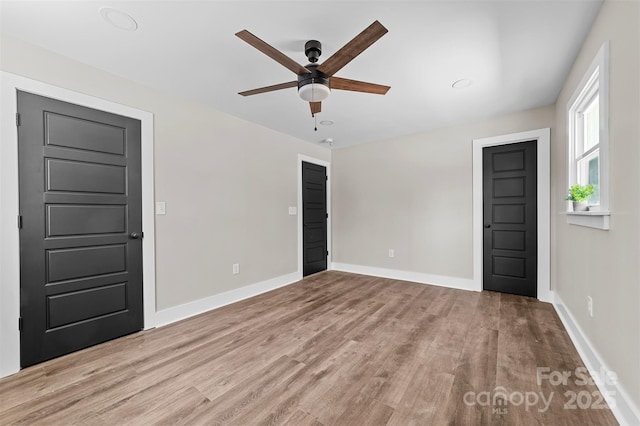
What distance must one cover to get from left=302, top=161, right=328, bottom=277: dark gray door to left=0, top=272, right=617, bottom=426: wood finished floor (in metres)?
1.79

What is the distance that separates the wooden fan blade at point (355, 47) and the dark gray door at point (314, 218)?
2977 mm

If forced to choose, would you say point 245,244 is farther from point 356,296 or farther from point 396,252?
point 396,252

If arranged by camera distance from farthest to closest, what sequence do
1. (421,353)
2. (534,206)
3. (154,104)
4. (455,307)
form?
(534,206) → (455,307) → (154,104) → (421,353)

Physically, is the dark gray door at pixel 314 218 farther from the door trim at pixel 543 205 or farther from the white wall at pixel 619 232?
the white wall at pixel 619 232

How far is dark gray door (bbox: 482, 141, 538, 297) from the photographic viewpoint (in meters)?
3.49

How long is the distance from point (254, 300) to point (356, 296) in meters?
1.41

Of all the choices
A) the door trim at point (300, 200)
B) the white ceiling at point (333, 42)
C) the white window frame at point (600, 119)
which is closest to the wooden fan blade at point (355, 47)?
the white ceiling at point (333, 42)

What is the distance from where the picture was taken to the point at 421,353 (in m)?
2.19

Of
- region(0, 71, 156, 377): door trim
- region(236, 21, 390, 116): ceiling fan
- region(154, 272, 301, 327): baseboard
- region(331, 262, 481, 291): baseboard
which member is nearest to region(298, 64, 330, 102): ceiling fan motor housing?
region(236, 21, 390, 116): ceiling fan

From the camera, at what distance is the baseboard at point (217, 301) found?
2.85m

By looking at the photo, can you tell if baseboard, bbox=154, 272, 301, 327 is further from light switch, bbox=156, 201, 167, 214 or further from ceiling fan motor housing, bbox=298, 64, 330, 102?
ceiling fan motor housing, bbox=298, 64, 330, 102

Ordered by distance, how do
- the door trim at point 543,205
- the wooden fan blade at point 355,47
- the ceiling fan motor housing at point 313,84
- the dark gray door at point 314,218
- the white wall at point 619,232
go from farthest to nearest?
the dark gray door at point 314,218 < the door trim at point 543,205 < the ceiling fan motor housing at point 313,84 < the wooden fan blade at point 355,47 < the white wall at point 619,232

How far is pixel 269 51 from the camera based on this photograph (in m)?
1.63

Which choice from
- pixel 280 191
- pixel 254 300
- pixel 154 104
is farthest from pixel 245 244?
pixel 154 104
